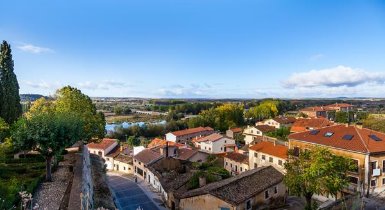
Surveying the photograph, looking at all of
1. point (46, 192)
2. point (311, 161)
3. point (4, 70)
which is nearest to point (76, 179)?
point (46, 192)

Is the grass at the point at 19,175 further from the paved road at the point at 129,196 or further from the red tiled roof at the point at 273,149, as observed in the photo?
→ the red tiled roof at the point at 273,149

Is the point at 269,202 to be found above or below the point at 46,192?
below

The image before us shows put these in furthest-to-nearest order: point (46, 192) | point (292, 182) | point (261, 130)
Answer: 1. point (261, 130)
2. point (292, 182)
3. point (46, 192)

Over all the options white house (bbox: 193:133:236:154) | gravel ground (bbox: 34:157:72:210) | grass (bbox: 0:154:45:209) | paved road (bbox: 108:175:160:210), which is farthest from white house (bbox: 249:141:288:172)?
grass (bbox: 0:154:45:209)

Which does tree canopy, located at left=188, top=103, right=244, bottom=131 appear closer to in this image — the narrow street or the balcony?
the narrow street

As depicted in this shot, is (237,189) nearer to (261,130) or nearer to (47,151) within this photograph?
(47,151)

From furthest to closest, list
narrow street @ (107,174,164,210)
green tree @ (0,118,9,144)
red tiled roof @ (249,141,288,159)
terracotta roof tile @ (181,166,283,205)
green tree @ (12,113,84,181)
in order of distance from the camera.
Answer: red tiled roof @ (249,141,288,159) < narrow street @ (107,174,164,210) < green tree @ (0,118,9,144) < terracotta roof tile @ (181,166,283,205) < green tree @ (12,113,84,181)

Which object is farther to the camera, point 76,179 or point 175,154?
point 175,154
